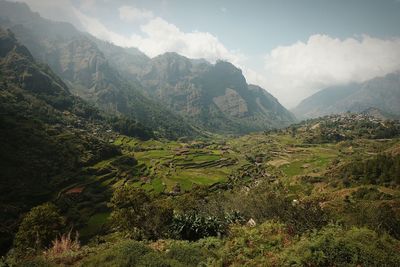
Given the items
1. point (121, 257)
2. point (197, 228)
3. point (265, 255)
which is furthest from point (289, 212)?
point (121, 257)

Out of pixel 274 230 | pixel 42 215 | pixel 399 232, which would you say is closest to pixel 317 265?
pixel 274 230

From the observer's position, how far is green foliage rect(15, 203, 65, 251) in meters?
44.9

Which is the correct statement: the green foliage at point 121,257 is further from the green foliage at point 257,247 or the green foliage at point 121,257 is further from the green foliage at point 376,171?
the green foliage at point 376,171

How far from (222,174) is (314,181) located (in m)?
40.8

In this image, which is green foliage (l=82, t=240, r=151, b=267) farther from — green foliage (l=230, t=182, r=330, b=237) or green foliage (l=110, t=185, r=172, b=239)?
green foliage (l=110, t=185, r=172, b=239)

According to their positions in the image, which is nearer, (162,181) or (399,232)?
(399,232)

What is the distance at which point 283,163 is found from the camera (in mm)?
159500

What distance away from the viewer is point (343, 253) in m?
16.8

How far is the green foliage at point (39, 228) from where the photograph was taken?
4494cm

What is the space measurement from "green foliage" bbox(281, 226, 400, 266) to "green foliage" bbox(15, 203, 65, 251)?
141ft

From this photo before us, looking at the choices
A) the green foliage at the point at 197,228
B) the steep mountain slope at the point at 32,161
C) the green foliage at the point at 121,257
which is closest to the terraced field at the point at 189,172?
the steep mountain slope at the point at 32,161

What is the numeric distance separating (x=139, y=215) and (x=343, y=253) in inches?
1407

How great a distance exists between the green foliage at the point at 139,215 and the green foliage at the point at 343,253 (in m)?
25.7

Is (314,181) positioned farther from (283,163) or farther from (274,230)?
(274,230)
